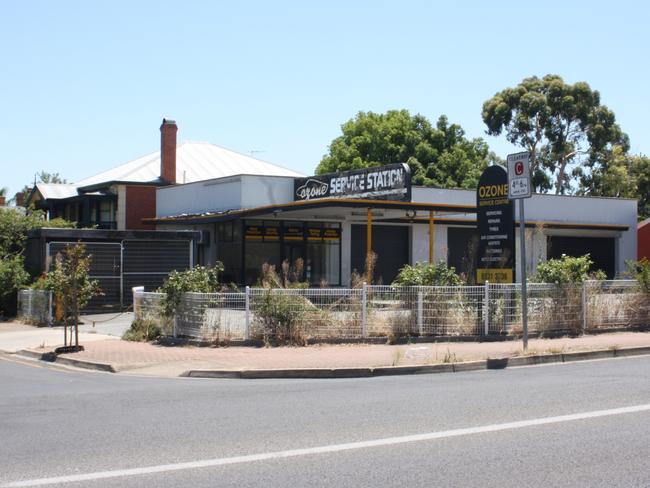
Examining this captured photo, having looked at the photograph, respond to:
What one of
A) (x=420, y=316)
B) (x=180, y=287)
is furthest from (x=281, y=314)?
(x=420, y=316)

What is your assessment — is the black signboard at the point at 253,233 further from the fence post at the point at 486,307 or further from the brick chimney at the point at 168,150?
the fence post at the point at 486,307

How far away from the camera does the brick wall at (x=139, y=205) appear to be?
38156 mm

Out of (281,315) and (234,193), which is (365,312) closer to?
(281,315)

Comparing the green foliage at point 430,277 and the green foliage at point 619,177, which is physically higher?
the green foliage at point 619,177

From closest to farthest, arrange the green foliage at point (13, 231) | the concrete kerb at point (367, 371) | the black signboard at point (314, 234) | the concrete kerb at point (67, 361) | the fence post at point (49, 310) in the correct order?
the concrete kerb at point (367, 371) → the concrete kerb at point (67, 361) → the fence post at point (49, 310) → the green foliage at point (13, 231) → the black signboard at point (314, 234)

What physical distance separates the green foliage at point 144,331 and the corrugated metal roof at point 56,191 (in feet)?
81.5

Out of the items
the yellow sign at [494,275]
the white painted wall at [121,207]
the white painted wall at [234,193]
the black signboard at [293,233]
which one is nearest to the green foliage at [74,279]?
the yellow sign at [494,275]

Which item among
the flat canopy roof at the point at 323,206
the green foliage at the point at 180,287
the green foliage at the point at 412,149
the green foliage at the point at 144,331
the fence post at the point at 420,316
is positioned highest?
the green foliage at the point at 412,149

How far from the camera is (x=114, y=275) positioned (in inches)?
1043

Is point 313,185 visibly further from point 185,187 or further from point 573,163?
point 573,163

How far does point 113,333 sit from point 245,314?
544 cm

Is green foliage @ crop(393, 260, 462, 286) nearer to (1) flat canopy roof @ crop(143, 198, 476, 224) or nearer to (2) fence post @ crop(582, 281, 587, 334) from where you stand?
(2) fence post @ crop(582, 281, 587, 334)

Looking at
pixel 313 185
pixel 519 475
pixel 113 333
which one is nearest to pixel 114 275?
pixel 113 333

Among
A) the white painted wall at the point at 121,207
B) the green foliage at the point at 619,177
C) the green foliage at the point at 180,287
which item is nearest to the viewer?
the green foliage at the point at 180,287
